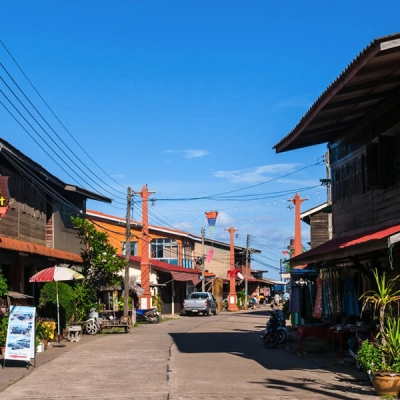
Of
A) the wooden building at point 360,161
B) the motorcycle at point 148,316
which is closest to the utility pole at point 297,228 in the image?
the motorcycle at point 148,316

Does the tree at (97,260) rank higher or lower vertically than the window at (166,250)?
lower

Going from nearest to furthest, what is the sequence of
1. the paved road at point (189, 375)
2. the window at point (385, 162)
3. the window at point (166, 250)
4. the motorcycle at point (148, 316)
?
the paved road at point (189, 375), the window at point (385, 162), the motorcycle at point (148, 316), the window at point (166, 250)

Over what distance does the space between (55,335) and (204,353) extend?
7725 mm

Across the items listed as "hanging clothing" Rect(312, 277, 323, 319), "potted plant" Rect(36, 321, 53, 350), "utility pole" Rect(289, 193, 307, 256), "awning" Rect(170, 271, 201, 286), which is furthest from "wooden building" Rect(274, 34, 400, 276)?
"awning" Rect(170, 271, 201, 286)

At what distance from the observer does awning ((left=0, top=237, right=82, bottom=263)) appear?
22083mm

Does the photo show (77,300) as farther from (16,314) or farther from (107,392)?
(107,392)

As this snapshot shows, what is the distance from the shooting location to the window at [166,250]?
63037 mm

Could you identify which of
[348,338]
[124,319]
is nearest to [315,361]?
[348,338]

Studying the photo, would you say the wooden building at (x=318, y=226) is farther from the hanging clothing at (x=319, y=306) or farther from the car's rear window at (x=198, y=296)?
the hanging clothing at (x=319, y=306)

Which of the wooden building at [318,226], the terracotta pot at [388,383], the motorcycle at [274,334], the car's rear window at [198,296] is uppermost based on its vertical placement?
the wooden building at [318,226]

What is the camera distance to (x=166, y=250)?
63.4 m

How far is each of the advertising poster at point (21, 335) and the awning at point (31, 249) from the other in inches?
198

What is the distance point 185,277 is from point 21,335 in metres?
40.7

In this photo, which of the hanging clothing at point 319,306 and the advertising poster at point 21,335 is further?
the hanging clothing at point 319,306
